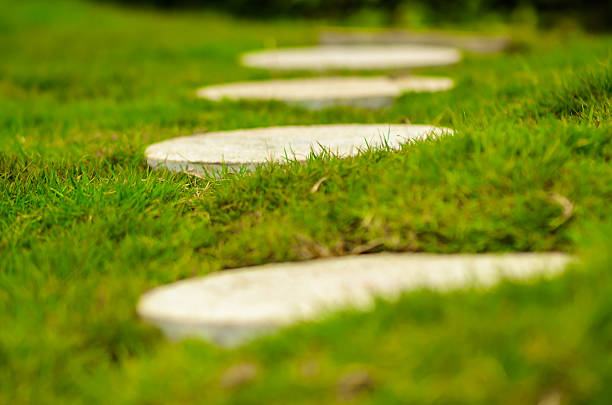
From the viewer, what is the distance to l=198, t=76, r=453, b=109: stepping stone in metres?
4.21

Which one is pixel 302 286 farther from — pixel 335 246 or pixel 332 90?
pixel 332 90

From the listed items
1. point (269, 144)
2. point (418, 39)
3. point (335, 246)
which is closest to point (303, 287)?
point (335, 246)

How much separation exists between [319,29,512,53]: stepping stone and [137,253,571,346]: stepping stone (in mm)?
5846

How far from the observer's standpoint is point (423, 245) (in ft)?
6.44

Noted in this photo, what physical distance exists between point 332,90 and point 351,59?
82.4 inches

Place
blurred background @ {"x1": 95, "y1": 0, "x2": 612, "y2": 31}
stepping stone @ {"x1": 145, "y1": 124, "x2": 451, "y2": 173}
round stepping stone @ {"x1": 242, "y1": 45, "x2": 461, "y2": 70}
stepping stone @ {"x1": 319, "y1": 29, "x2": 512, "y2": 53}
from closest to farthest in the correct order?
stepping stone @ {"x1": 145, "y1": 124, "x2": 451, "y2": 173} < round stepping stone @ {"x1": 242, "y1": 45, "x2": 461, "y2": 70} < stepping stone @ {"x1": 319, "y1": 29, "x2": 512, "y2": 53} < blurred background @ {"x1": 95, "y1": 0, "x2": 612, "y2": 31}

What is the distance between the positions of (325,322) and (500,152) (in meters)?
0.94

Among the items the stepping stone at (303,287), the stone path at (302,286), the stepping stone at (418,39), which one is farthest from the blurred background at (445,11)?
the stepping stone at (303,287)

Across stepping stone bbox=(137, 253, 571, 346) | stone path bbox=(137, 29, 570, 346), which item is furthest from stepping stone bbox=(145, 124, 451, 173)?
stepping stone bbox=(137, 253, 571, 346)

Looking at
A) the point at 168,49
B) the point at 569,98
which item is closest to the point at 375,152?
the point at 569,98

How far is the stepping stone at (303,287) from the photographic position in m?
1.52

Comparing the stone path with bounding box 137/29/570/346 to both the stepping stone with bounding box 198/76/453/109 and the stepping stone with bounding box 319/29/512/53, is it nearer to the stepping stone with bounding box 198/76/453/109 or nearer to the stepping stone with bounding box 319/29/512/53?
the stepping stone with bounding box 198/76/453/109

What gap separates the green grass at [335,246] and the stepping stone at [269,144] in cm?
8

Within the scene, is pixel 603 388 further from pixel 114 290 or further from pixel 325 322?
pixel 114 290
